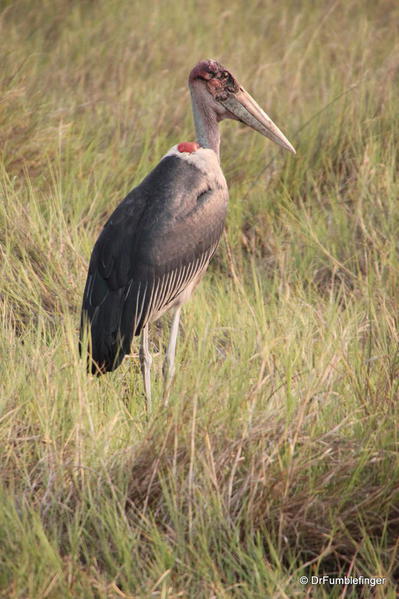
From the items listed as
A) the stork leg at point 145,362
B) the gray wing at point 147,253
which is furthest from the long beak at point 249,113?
the stork leg at point 145,362

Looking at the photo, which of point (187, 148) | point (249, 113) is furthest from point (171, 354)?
point (249, 113)

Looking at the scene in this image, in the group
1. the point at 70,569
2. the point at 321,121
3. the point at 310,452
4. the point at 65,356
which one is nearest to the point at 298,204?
the point at 321,121

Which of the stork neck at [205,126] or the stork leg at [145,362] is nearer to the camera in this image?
the stork leg at [145,362]

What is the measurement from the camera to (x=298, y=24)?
7.31m

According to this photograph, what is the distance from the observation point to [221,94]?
13.4ft

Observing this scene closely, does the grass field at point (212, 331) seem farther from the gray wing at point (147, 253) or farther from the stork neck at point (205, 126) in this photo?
the stork neck at point (205, 126)

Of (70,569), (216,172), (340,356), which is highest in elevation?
(216,172)

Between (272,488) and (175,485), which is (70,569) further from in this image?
(272,488)

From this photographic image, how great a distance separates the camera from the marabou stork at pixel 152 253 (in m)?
3.49

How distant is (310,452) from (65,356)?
92cm

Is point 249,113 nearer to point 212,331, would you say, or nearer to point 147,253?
point 147,253

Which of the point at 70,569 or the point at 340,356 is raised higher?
the point at 340,356

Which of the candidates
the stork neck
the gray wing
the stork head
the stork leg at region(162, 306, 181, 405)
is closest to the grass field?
the stork leg at region(162, 306, 181, 405)

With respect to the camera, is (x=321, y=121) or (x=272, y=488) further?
(x=321, y=121)
